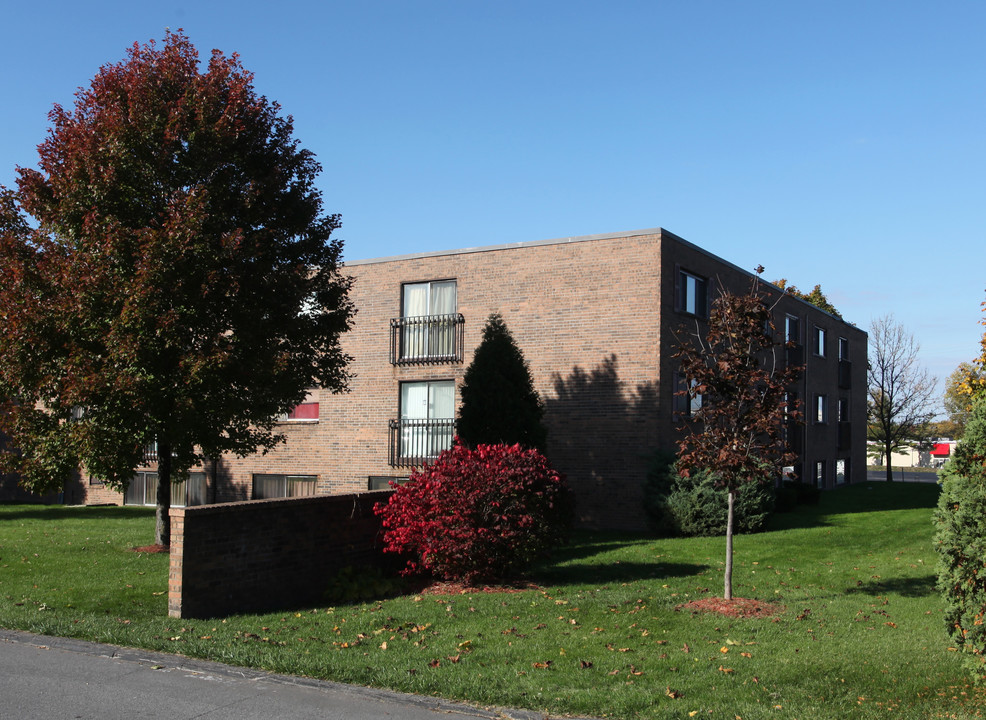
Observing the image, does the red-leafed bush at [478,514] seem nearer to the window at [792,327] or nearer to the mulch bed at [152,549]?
the mulch bed at [152,549]

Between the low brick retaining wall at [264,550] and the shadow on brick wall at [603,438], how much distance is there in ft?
27.9

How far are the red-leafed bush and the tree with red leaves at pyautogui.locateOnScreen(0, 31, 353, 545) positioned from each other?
162 inches

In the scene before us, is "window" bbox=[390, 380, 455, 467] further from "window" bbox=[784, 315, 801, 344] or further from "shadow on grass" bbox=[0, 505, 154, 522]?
"window" bbox=[784, 315, 801, 344]

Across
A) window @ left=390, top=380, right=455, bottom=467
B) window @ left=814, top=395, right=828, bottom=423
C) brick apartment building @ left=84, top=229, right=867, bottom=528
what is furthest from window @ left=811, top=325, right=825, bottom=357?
window @ left=390, top=380, right=455, bottom=467

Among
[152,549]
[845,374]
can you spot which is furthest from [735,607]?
[845,374]

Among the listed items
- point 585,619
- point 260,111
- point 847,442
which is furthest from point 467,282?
point 847,442

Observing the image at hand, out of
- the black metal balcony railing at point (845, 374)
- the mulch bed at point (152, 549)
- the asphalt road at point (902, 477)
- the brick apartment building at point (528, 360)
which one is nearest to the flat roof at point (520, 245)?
the brick apartment building at point (528, 360)

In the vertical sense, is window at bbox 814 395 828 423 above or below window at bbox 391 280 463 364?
below

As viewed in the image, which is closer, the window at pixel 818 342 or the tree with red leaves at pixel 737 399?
the tree with red leaves at pixel 737 399

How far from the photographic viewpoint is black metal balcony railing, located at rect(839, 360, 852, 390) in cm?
3859

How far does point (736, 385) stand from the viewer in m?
11.8

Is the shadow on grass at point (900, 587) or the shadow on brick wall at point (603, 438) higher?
the shadow on brick wall at point (603, 438)

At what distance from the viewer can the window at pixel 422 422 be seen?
78.5ft

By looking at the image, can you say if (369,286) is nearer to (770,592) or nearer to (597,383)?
(597,383)
